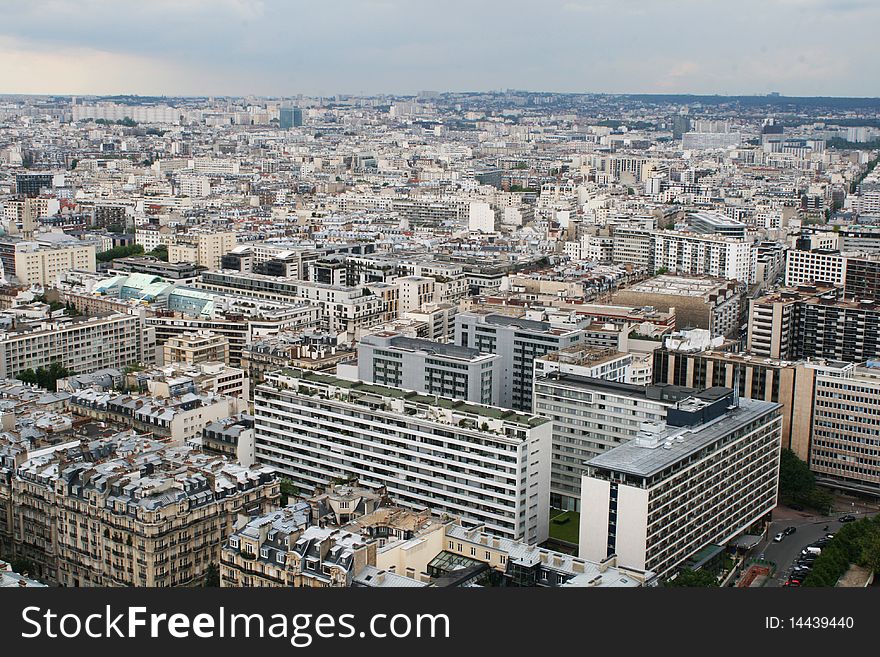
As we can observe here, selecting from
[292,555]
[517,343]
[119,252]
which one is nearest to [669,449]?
[292,555]

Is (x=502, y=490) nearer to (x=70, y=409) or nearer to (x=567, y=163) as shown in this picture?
(x=70, y=409)

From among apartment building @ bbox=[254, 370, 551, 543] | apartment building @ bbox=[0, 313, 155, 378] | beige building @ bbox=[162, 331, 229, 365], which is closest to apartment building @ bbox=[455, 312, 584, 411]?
apartment building @ bbox=[254, 370, 551, 543]

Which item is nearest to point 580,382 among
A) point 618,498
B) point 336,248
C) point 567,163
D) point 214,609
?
point 618,498

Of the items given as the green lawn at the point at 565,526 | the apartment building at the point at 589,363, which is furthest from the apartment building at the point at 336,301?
the green lawn at the point at 565,526

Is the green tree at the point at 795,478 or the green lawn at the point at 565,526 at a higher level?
the green tree at the point at 795,478

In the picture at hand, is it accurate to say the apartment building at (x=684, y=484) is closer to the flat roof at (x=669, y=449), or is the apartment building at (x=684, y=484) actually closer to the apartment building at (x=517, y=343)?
the flat roof at (x=669, y=449)

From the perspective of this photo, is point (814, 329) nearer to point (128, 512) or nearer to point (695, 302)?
point (695, 302)

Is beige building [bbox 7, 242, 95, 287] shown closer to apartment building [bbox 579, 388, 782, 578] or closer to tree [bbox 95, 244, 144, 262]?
tree [bbox 95, 244, 144, 262]
